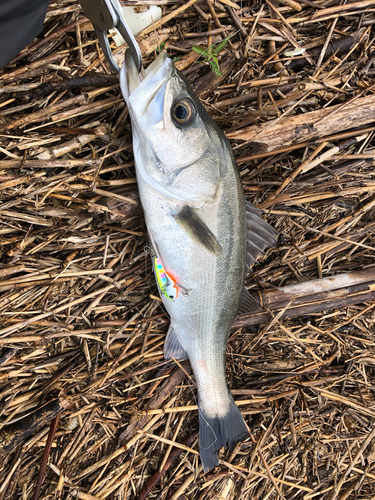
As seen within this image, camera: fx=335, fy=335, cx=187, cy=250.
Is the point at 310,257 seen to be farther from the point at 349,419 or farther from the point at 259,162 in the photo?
the point at 349,419

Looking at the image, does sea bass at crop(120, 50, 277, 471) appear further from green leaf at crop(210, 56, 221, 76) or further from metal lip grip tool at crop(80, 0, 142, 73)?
green leaf at crop(210, 56, 221, 76)

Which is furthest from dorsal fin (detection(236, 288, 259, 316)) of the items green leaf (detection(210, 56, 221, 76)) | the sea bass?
green leaf (detection(210, 56, 221, 76))

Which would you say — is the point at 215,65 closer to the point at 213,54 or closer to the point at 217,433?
the point at 213,54

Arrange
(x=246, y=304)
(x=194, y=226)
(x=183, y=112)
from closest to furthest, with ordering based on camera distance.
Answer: (x=183, y=112) < (x=194, y=226) < (x=246, y=304)

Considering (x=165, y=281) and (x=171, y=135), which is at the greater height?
(x=171, y=135)

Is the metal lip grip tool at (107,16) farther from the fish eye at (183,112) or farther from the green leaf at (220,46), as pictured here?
the green leaf at (220,46)

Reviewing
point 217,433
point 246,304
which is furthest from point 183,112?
point 217,433

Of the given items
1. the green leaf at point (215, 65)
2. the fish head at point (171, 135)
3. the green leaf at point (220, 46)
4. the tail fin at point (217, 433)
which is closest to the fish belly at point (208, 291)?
the tail fin at point (217, 433)
